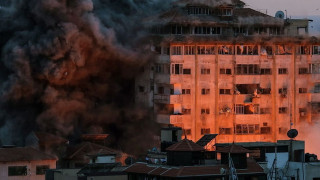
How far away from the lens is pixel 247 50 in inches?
5728

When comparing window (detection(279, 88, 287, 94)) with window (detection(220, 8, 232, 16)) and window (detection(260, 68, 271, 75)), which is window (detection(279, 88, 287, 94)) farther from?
window (detection(220, 8, 232, 16))

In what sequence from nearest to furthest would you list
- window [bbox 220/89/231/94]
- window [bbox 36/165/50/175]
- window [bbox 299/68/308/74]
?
window [bbox 36/165/50/175]
window [bbox 220/89/231/94]
window [bbox 299/68/308/74]

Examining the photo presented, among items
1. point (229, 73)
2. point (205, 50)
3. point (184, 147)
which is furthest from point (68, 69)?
point (184, 147)

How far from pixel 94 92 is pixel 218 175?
53.3 meters

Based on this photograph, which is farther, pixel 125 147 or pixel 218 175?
pixel 125 147

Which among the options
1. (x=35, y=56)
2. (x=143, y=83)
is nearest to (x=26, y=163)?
(x=35, y=56)

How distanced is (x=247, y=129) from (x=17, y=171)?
37.9 meters

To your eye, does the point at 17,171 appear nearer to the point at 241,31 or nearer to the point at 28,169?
the point at 28,169

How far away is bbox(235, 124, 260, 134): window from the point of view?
145m

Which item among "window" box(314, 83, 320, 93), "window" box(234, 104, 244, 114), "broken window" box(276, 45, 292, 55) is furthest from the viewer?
"window" box(314, 83, 320, 93)

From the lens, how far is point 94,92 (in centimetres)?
14275

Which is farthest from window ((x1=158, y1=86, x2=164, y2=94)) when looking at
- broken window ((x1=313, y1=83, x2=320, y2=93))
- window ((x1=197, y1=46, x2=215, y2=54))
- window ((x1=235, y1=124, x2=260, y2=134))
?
broken window ((x1=313, y1=83, x2=320, y2=93))

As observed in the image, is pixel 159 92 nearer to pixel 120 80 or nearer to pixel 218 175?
pixel 120 80

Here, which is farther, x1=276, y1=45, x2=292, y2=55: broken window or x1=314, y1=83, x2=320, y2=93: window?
x1=314, y1=83, x2=320, y2=93: window
